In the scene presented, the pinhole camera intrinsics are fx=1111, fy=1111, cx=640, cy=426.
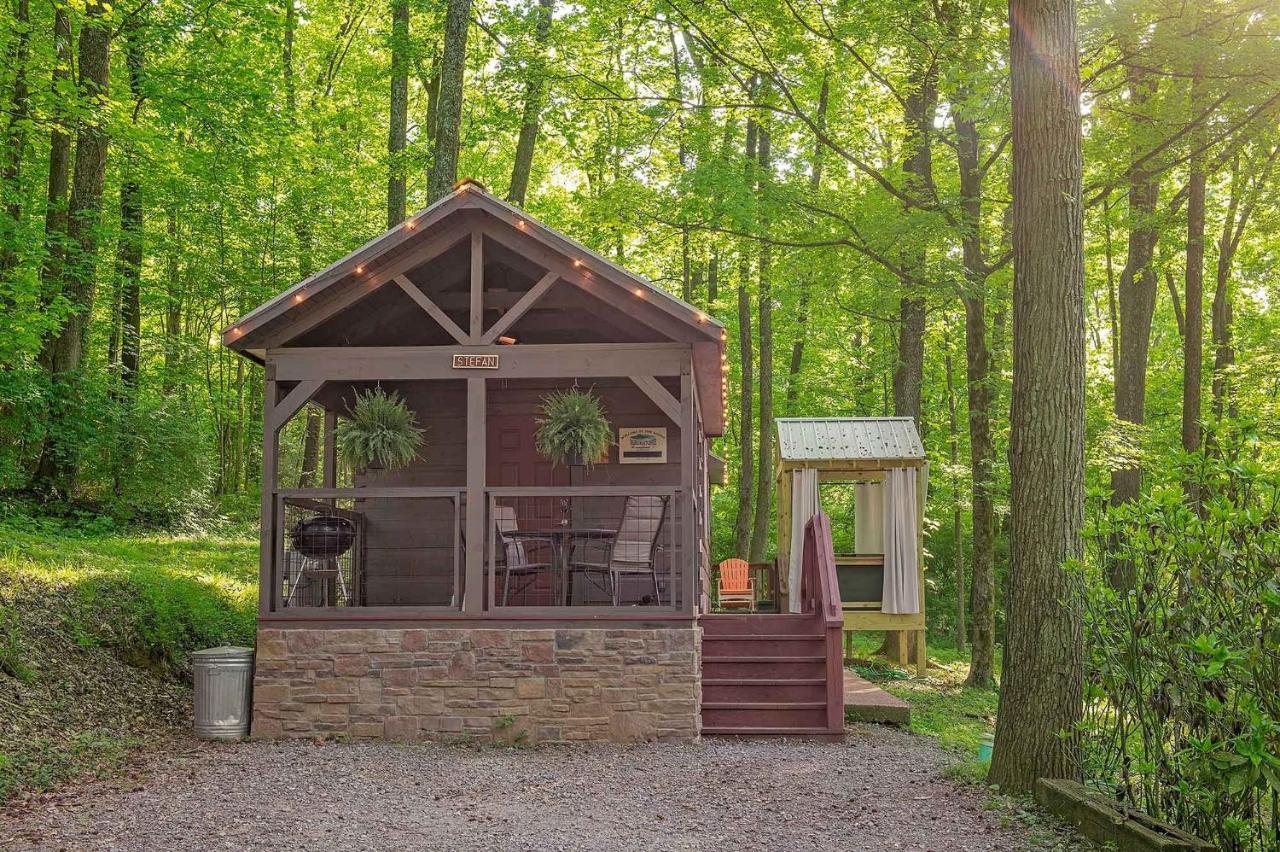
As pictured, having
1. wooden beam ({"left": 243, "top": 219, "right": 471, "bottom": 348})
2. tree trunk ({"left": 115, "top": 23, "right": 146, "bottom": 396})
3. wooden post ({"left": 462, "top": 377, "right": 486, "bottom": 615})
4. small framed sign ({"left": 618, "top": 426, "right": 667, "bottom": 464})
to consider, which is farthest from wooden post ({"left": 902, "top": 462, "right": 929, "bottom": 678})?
tree trunk ({"left": 115, "top": 23, "right": 146, "bottom": 396})

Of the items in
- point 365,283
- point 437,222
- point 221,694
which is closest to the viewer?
point 221,694

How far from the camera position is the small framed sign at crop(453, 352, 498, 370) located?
359 inches

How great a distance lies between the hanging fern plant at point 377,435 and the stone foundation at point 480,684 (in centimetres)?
157

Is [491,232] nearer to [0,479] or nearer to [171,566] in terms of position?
[171,566]

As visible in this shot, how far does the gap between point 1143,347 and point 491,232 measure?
387 inches

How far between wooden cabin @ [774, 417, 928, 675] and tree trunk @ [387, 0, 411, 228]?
650 centimetres

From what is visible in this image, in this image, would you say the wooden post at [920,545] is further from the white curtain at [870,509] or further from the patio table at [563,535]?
A: the patio table at [563,535]

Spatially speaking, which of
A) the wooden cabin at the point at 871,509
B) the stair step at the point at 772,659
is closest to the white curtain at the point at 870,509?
the wooden cabin at the point at 871,509

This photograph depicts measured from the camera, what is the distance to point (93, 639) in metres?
9.26

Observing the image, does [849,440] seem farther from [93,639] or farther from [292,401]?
[93,639]

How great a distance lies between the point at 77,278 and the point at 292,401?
6058mm

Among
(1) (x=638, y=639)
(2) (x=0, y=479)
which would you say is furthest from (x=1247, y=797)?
(2) (x=0, y=479)

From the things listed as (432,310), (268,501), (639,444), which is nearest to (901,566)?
(639,444)

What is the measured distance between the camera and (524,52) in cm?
1534
